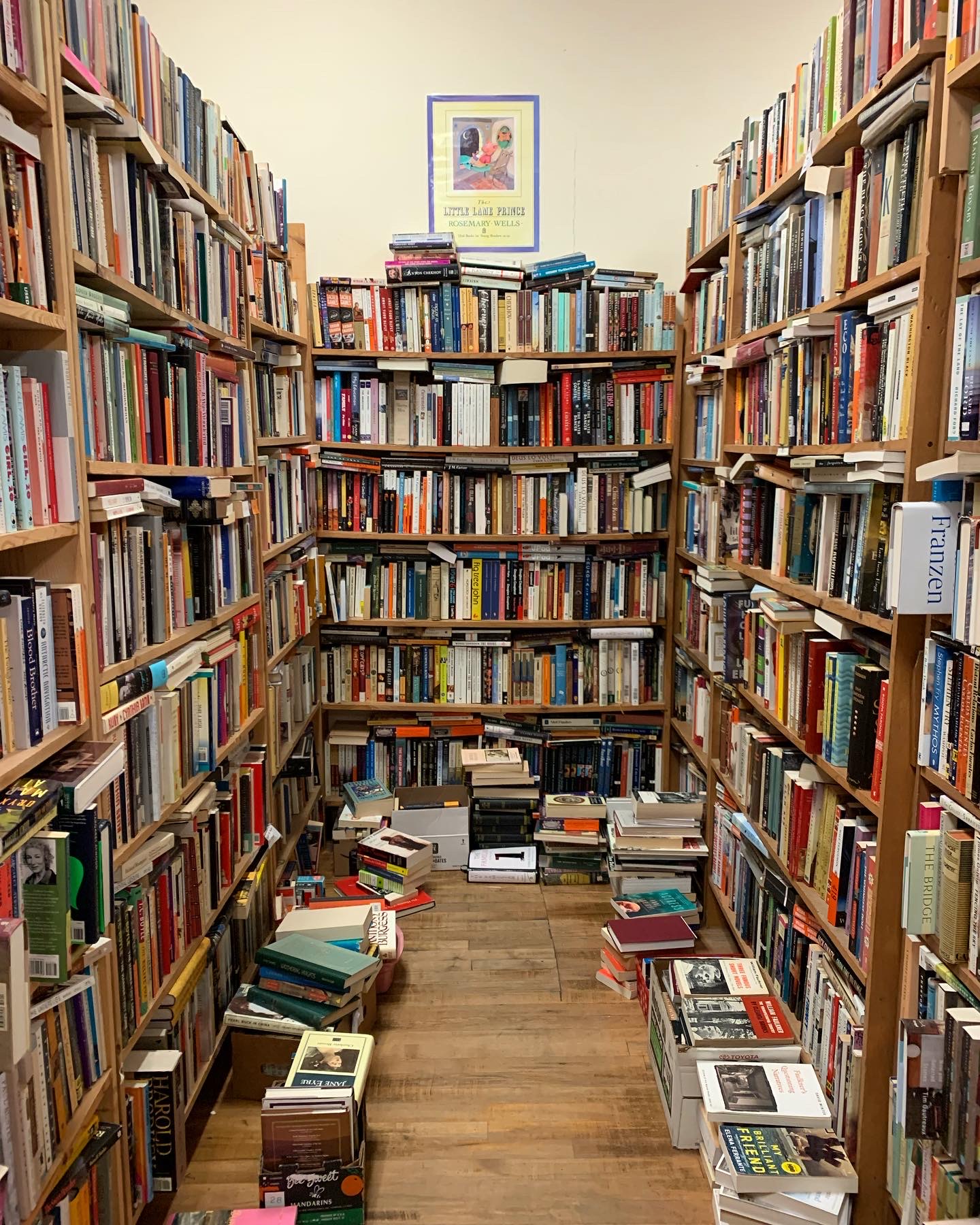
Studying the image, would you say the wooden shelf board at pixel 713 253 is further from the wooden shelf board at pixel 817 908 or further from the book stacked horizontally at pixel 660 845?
the book stacked horizontally at pixel 660 845

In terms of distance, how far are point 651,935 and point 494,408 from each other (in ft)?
6.98

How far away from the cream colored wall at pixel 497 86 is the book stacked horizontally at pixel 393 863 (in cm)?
237

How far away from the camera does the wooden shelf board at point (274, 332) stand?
302 centimetres

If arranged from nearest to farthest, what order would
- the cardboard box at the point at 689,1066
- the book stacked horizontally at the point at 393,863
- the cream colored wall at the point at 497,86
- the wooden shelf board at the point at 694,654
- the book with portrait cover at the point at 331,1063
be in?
the book with portrait cover at the point at 331,1063
the cardboard box at the point at 689,1066
the wooden shelf board at the point at 694,654
the book stacked horizontally at the point at 393,863
the cream colored wall at the point at 497,86

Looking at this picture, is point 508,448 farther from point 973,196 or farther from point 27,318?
point 27,318

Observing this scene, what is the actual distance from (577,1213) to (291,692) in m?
2.03

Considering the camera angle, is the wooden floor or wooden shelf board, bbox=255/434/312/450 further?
wooden shelf board, bbox=255/434/312/450

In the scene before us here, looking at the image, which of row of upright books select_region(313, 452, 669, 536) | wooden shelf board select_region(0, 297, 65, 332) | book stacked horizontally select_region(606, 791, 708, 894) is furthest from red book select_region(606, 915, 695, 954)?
wooden shelf board select_region(0, 297, 65, 332)

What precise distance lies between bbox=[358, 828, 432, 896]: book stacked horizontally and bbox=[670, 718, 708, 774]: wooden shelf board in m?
1.09

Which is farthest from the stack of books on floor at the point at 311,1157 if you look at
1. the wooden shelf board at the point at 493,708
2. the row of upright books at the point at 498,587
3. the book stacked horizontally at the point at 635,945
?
the row of upright books at the point at 498,587

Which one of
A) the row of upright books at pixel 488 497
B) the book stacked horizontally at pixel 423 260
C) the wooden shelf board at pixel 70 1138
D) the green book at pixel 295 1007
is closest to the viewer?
the wooden shelf board at pixel 70 1138

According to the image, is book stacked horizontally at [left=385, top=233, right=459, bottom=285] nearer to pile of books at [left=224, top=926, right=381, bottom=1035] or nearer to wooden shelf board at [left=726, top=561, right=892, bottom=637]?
wooden shelf board at [left=726, top=561, right=892, bottom=637]

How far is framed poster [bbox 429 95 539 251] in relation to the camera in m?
3.86

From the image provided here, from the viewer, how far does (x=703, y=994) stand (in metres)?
2.44
